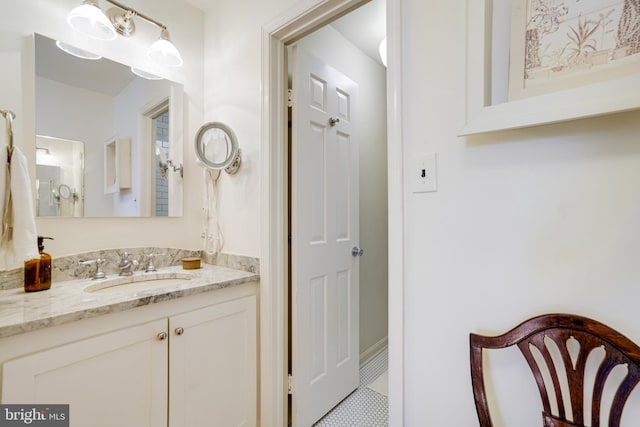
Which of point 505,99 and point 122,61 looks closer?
point 505,99

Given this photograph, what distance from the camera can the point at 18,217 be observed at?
100cm

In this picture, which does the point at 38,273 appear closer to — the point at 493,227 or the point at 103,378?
the point at 103,378

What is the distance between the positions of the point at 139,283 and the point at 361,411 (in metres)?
1.45

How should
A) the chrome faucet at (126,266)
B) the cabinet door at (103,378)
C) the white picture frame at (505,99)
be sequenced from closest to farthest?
the white picture frame at (505,99) → the cabinet door at (103,378) → the chrome faucet at (126,266)

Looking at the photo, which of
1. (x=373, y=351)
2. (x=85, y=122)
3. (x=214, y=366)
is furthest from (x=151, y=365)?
(x=373, y=351)

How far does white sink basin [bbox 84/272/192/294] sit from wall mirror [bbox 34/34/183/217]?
0.35 metres

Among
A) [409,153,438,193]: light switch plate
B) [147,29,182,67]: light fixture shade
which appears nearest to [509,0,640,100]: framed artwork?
[409,153,438,193]: light switch plate

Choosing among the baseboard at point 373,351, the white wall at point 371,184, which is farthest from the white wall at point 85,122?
the baseboard at point 373,351

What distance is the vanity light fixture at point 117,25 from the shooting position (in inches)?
52.6

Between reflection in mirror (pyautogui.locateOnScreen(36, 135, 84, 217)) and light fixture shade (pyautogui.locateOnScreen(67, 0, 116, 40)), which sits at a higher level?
light fixture shade (pyautogui.locateOnScreen(67, 0, 116, 40))

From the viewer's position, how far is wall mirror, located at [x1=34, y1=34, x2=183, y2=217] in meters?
1.32

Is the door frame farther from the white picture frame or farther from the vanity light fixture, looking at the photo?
the white picture frame

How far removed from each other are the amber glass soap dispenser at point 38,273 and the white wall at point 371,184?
5.93 ft

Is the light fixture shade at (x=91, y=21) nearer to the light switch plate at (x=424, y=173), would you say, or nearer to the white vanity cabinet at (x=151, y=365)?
the white vanity cabinet at (x=151, y=365)
